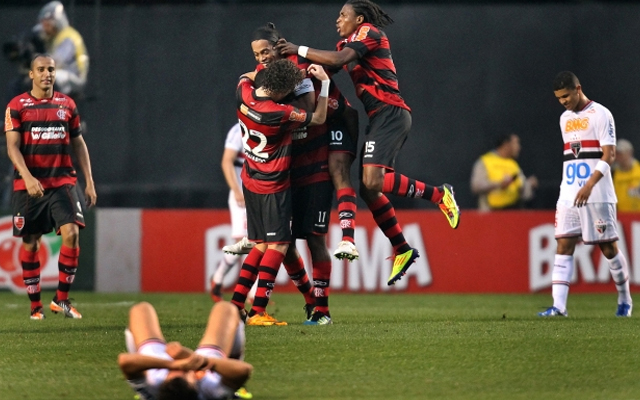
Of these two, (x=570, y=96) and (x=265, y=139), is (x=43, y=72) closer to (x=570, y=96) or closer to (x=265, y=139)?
(x=265, y=139)

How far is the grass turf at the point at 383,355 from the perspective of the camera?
6148 mm

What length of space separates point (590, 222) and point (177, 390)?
6230 mm

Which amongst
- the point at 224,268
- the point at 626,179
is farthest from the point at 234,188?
the point at 626,179

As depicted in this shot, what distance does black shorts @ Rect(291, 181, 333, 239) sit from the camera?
9.27 m

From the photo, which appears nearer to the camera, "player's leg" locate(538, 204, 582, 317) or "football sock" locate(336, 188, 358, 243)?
"football sock" locate(336, 188, 358, 243)

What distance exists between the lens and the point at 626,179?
16.7 m

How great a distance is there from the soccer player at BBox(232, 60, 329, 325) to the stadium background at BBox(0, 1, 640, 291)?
7918 mm

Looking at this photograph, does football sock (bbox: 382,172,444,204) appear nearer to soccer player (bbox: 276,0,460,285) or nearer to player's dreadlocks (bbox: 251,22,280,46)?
soccer player (bbox: 276,0,460,285)

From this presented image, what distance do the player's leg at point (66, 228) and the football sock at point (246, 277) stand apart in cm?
201

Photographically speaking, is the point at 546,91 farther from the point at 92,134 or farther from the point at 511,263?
the point at 92,134

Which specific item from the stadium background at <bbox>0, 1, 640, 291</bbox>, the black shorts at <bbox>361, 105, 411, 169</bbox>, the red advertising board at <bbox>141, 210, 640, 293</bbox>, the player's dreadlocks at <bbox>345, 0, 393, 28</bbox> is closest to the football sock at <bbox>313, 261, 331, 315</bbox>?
the black shorts at <bbox>361, 105, 411, 169</bbox>

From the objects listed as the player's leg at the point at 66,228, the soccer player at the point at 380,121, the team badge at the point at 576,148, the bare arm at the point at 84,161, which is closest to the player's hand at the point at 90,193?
the bare arm at the point at 84,161

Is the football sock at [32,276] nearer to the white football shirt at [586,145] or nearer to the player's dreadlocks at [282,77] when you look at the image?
the player's dreadlocks at [282,77]

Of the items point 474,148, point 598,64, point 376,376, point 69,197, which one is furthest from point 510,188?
point 376,376
